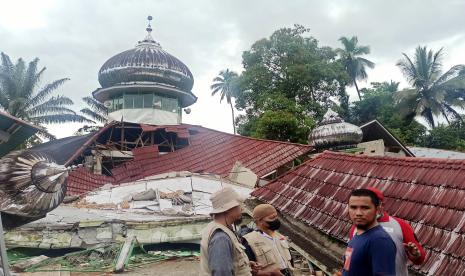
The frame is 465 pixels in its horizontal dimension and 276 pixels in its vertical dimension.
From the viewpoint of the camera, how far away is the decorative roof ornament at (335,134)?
44.9 ft

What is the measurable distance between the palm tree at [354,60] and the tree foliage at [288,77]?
10785mm

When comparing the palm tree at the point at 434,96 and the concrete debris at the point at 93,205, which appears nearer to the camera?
the concrete debris at the point at 93,205

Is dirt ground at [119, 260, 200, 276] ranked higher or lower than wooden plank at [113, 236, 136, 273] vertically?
lower

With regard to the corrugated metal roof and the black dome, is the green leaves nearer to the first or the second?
the black dome

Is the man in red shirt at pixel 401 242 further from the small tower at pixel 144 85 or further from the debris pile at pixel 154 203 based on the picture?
the small tower at pixel 144 85

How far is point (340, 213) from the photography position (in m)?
5.75

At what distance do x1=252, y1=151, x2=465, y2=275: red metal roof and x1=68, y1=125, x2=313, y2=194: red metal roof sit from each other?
21.0 ft

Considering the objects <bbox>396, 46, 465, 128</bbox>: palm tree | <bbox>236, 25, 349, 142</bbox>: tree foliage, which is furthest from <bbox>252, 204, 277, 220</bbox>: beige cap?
<bbox>396, 46, 465, 128</bbox>: palm tree

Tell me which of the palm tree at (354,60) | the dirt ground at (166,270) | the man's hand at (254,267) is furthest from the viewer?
the palm tree at (354,60)

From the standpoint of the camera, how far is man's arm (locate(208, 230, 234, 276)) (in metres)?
2.93

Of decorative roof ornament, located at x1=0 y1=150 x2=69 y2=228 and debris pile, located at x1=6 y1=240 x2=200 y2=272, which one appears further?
decorative roof ornament, located at x1=0 y1=150 x2=69 y2=228

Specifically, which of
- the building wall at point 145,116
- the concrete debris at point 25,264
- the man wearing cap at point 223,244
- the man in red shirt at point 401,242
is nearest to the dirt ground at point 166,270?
the concrete debris at point 25,264

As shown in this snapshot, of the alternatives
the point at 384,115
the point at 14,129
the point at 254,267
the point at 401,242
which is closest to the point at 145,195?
the point at 14,129

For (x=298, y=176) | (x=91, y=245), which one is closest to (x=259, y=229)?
(x=298, y=176)
